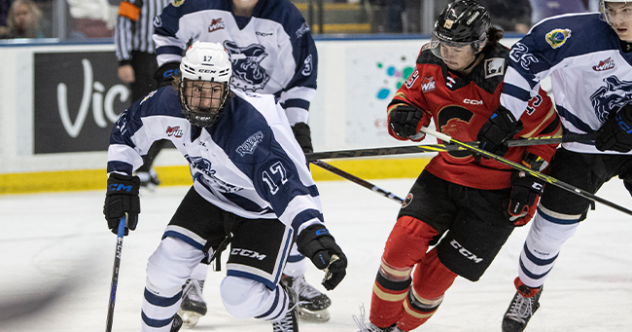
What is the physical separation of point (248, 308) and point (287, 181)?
0.40 metres

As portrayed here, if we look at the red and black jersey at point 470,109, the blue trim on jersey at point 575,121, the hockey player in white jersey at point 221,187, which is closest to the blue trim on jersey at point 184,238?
the hockey player in white jersey at point 221,187

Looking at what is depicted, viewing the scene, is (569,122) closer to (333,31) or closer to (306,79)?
(306,79)

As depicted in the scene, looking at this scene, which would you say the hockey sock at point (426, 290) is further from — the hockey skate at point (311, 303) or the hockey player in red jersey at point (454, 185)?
the hockey skate at point (311, 303)

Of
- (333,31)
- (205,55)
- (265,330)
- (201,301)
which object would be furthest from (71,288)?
(333,31)

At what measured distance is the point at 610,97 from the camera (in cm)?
244

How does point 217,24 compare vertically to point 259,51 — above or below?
above

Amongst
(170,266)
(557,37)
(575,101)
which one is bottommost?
(170,266)

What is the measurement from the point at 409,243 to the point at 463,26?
727mm

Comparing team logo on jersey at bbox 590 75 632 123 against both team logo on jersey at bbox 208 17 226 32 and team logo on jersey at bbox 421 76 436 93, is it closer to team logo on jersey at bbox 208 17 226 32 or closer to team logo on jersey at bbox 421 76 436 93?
team logo on jersey at bbox 421 76 436 93

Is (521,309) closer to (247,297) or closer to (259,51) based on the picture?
(247,297)

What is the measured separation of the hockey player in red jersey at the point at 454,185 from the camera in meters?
2.42

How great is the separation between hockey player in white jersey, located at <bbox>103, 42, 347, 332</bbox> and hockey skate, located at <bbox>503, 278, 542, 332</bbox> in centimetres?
89

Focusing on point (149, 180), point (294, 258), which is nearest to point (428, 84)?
point (294, 258)

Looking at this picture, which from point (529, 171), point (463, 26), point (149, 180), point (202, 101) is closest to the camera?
point (202, 101)
